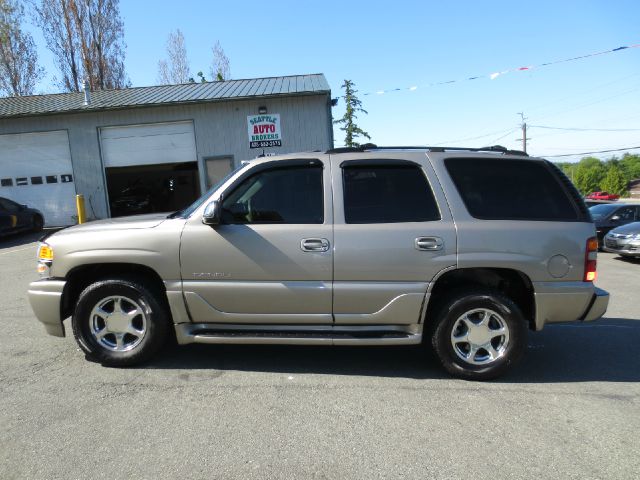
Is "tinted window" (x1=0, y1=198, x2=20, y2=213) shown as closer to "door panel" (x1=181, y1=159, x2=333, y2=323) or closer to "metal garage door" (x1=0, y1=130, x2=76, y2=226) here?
"metal garage door" (x1=0, y1=130, x2=76, y2=226)

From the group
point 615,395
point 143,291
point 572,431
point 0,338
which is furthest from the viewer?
point 0,338

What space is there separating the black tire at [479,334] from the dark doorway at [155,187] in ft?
58.4

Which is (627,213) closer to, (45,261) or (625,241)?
(625,241)

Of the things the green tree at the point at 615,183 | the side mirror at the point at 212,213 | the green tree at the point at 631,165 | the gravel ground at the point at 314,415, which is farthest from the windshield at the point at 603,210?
the green tree at the point at 631,165

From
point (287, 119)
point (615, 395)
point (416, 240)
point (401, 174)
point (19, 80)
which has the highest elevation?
point (19, 80)

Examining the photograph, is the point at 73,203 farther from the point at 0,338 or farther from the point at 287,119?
the point at 0,338

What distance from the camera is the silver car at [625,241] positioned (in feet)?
34.2

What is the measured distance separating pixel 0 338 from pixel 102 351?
1781mm

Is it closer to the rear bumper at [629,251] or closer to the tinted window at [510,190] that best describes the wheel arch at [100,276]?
the tinted window at [510,190]

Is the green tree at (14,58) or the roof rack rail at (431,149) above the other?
the green tree at (14,58)

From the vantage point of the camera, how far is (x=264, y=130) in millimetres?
16375

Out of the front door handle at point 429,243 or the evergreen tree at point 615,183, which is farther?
the evergreen tree at point 615,183

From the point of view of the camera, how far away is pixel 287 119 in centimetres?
1628

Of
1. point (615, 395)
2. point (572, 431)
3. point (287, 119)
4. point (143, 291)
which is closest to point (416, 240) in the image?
point (572, 431)
